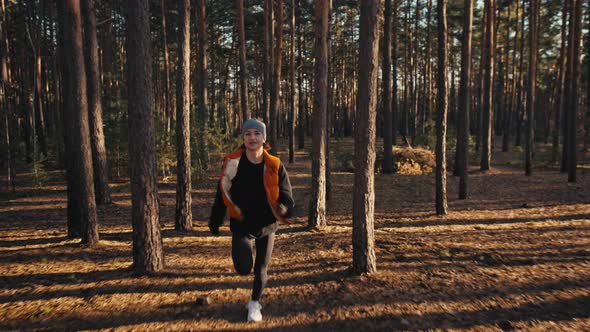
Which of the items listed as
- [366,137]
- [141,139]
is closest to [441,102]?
[366,137]

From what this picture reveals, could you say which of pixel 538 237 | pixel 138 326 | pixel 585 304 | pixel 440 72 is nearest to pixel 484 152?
pixel 440 72

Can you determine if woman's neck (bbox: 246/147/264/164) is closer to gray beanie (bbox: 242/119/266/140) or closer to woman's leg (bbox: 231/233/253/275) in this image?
gray beanie (bbox: 242/119/266/140)

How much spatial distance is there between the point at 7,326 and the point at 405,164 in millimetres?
17242

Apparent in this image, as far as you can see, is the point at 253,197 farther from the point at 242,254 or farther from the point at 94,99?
the point at 94,99

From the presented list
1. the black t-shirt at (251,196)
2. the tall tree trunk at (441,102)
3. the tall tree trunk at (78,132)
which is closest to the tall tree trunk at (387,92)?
the tall tree trunk at (441,102)

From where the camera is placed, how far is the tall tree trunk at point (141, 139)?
578 cm

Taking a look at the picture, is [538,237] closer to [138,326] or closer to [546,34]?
[138,326]

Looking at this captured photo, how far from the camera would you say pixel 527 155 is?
648 inches

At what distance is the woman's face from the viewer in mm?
3982

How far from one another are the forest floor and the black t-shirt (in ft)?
4.30

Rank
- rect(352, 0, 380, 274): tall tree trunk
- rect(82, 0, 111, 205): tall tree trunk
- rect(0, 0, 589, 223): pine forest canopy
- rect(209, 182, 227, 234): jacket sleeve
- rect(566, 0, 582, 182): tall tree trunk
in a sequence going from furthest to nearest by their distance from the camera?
1. rect(0, 0, 589, 223): pine forest canopy
2. rect(566, 0, 582, 182): tall tree trunk
3. rect(82, 0, 111, 205): tall tree trunk
4. rect(352, 0, 380, 274): tall tree trunk
5. rect(209, 182, 227, 234): jacket sleeve

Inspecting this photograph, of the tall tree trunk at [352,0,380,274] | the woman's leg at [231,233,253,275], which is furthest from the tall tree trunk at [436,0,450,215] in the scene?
the woman's leg at [231,233,253,275]

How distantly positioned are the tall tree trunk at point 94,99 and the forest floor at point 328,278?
1600 mm

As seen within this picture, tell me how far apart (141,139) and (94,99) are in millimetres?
6417
